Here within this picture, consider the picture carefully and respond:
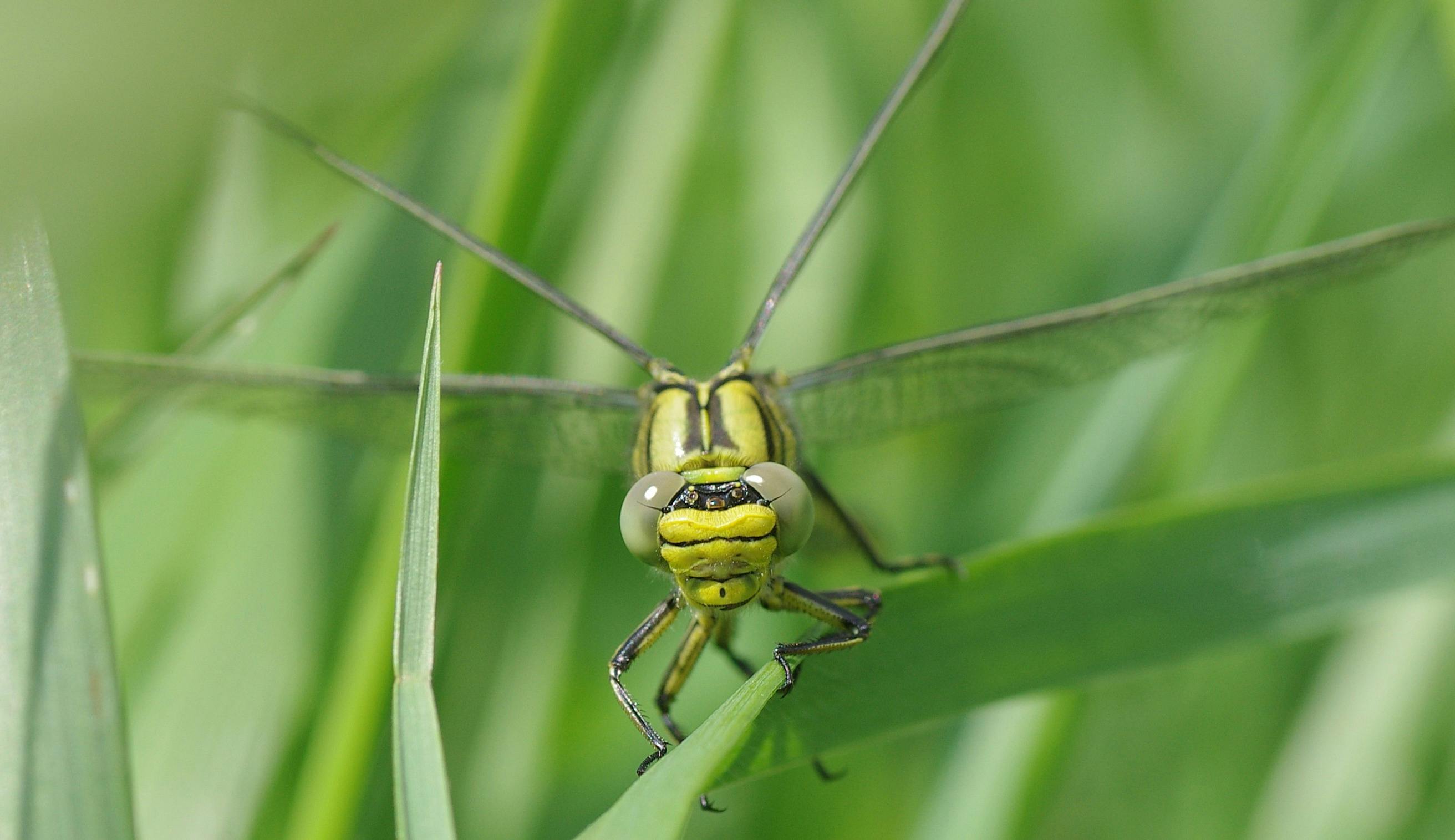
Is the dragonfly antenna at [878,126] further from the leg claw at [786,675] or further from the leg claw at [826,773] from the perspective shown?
the leg claw at [826,773]

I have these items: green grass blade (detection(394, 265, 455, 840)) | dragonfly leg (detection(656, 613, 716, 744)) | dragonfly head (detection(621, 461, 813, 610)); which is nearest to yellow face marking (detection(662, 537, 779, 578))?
dragonfly head (detection(621, 461, 813, 610))

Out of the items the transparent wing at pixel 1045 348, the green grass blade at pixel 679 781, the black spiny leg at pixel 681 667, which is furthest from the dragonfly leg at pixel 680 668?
the green grass blade at pixel 679 781

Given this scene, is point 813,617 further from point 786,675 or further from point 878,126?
point 878,126

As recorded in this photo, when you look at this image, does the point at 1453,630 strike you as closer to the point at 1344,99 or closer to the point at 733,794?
the point at 1344,99

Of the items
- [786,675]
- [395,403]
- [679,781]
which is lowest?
[679,781]

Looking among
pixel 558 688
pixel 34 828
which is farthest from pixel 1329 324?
pixel 34 828

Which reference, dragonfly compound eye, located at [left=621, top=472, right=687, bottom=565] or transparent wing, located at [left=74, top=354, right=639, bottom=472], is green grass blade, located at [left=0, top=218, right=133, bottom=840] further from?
dragonfly compound eye, located at [left=621, top=472, right=687, bottom=565]

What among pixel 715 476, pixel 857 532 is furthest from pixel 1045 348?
pixel 715 476
